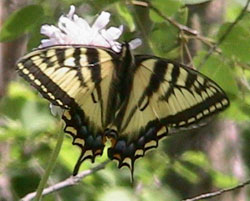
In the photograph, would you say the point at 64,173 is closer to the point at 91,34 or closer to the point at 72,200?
the point at 72,200

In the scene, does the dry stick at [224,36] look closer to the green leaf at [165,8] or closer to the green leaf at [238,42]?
the green leaf at [238,42]

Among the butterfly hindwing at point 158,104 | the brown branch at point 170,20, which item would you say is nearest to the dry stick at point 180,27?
the brown branch at point 170,20

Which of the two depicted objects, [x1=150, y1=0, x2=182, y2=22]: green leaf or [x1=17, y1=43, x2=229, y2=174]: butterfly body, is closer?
[x1=17, y1=43, x2=229, y2=174]: butterfly body

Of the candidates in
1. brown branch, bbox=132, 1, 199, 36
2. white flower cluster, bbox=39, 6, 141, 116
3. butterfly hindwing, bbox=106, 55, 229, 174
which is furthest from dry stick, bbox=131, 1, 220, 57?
white flower cluster, bbox=39, 6, 141, 116

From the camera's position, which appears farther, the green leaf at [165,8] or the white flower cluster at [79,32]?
the green leaf at [165,8]

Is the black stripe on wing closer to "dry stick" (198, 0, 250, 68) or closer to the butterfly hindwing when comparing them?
the butterfly hindwing

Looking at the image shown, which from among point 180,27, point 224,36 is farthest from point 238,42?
point 180,27
